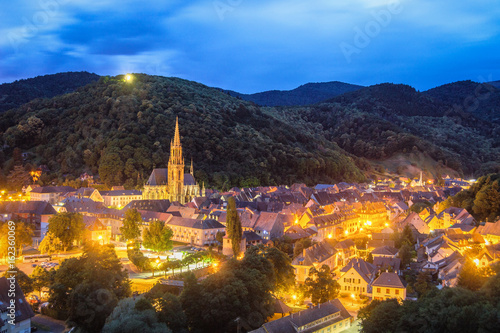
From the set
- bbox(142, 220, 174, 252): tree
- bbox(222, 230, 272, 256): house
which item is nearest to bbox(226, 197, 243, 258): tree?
bbox(222, 230, 272, 256): house

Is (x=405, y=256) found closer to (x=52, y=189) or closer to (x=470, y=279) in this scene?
(x=470, y=279)

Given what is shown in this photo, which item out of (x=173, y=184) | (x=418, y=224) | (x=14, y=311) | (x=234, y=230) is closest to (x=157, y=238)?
(x=234, y=230)

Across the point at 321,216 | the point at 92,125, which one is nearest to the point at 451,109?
the point at 92,125

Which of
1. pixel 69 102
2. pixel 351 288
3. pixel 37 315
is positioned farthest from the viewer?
pixel 69 102

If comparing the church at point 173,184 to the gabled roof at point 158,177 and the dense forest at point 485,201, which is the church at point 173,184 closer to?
the gabled roof at point 158,177

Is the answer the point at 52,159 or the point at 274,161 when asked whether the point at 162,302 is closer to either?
the point at 52,159
